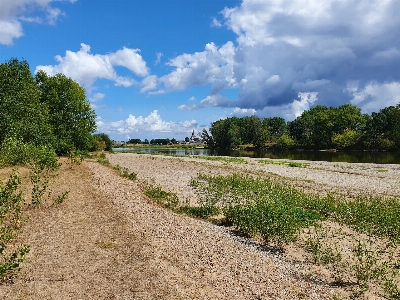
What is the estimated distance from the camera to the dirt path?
709 centimetres

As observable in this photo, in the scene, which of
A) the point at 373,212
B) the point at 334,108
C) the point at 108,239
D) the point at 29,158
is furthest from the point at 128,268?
the point at 334,108

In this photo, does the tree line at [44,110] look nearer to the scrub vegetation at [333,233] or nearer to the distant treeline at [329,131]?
the scrub vegetation at [333,233]

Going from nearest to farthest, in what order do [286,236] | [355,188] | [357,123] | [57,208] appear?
[286,236]
[57,208]
[355,188]
[357,123]

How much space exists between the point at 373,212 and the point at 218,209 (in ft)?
25.2

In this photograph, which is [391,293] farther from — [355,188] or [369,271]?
[355,188]

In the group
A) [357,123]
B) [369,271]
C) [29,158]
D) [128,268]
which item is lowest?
[369,271]

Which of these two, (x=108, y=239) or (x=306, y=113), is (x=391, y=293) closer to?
(x=108, y=239)

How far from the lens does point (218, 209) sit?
1667cm

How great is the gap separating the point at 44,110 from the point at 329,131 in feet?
368

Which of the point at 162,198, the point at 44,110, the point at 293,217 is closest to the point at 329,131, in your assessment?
the point at 44,110

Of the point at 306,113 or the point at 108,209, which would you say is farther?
the point at 306,113

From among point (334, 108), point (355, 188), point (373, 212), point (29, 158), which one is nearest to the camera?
point (373, 212)

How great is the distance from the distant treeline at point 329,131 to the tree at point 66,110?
279 feet

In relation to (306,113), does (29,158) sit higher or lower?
lower
